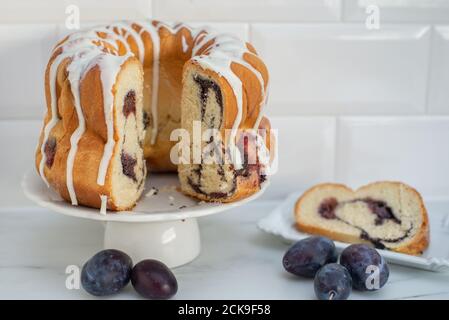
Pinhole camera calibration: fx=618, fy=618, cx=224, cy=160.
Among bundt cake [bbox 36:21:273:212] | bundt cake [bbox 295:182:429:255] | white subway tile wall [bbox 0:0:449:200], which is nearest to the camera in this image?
bundt cake [bbox 36:21:273:212]

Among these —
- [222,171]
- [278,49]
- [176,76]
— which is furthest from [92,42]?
[278,49]

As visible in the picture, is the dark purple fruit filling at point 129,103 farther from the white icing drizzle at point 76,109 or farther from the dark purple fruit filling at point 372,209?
the dark purple fruit filling at point 372,209

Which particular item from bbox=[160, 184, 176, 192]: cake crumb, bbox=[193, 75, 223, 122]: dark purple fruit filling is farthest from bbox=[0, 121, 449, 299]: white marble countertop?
bbox=[193, 75, 223, 122]: dark purple fruit filling

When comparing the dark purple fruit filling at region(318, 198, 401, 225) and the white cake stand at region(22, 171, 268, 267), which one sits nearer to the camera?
the white cake stand at region(22, 171, 268, 267)

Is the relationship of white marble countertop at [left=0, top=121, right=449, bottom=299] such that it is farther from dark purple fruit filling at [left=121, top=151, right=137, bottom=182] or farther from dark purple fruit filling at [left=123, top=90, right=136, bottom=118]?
dark purple fruit filling at [left=123, top=90, right=136, bottom=118]

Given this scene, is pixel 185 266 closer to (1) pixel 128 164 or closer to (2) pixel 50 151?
(1) pixel 128 164

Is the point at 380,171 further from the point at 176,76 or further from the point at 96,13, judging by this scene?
the point at 96,13

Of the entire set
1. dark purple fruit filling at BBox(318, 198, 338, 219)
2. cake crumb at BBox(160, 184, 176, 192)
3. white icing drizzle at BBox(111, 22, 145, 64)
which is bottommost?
dark purple fruit filling at BBox(318, 198, 338, 219)

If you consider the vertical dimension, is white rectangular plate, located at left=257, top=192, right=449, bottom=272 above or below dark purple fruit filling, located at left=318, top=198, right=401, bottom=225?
below
